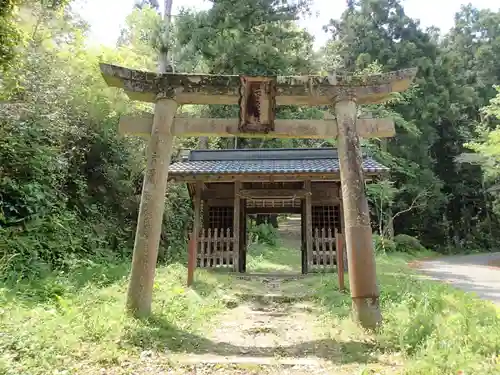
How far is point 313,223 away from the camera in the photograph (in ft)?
42.6

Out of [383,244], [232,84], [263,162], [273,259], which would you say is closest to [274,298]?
[232,84]

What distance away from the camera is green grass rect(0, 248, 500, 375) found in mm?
3932

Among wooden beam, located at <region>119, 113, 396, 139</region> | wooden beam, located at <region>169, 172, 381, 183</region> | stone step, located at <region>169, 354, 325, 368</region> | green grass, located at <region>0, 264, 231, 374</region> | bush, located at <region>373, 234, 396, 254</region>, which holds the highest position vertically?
wooden beam, located at <region>169, 172, 381, 183</region>

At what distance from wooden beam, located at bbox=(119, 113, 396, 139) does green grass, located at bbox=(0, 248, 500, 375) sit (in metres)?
2.67

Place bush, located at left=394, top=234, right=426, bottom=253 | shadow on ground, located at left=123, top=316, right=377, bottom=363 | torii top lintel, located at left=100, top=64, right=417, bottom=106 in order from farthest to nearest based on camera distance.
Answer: bush, located at left=394, top=234, right=426, bottom=253
torii top lintel, located at left=100, top=64, right=417, bottom=106
shadow on ground, located at left=123, top=316, right=377, bottom=363

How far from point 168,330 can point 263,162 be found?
27.7 ft

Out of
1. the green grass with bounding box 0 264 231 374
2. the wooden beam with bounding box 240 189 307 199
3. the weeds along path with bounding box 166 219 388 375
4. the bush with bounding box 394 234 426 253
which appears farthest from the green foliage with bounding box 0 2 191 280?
the bush with bounding box 394 234 426 253

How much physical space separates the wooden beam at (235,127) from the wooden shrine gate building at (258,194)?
184 inches

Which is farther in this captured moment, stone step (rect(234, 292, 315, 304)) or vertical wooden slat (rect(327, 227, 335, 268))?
vertical wooden slat (rect(327, 227, 335, 268))

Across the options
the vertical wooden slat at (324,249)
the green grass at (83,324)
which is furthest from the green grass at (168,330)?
the vertical wooden slat at (324,249)

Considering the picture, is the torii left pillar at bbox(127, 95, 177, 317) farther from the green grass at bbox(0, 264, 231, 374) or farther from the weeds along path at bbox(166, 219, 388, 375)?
the weeds along path at bbox(166, 219, 388, 375)

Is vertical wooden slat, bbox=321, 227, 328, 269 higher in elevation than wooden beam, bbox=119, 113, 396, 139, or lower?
lower

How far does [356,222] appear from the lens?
5785mm

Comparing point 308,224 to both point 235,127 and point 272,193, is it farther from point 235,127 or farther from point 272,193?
point 235,127
